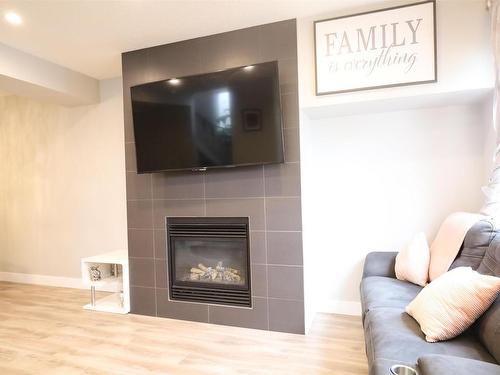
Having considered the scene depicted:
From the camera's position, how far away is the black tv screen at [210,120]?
98.7 inches

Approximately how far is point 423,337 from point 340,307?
5.23ft

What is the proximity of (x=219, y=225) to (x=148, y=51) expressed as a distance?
1753 mm

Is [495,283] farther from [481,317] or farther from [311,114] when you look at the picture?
[311,114]

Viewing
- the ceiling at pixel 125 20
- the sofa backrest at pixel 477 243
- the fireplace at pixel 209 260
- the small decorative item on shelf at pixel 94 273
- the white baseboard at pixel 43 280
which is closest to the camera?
the sofa backrest at pixel 477 243

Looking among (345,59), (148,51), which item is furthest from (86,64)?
(345,59)

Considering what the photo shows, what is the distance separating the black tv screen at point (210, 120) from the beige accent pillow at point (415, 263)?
117 cm

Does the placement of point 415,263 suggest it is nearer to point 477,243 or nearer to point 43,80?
point 477,243

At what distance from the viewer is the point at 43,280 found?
4.27m

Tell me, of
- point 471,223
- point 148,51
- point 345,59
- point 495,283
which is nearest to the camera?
point 495,283

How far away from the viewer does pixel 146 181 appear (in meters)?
3.09

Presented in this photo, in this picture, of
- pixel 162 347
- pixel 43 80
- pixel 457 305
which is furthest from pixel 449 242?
pixel 43 80

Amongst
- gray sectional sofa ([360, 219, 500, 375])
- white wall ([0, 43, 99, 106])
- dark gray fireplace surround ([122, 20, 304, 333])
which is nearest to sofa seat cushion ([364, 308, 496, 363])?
gray sectional sofa ([360, 219, 500, 375])

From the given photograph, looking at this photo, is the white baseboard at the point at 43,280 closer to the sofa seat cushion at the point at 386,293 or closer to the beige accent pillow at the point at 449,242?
the sofa seat cushion at the point at 386,293

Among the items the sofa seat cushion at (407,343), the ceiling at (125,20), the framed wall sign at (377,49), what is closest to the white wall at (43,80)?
the ceiling at (125,20)
